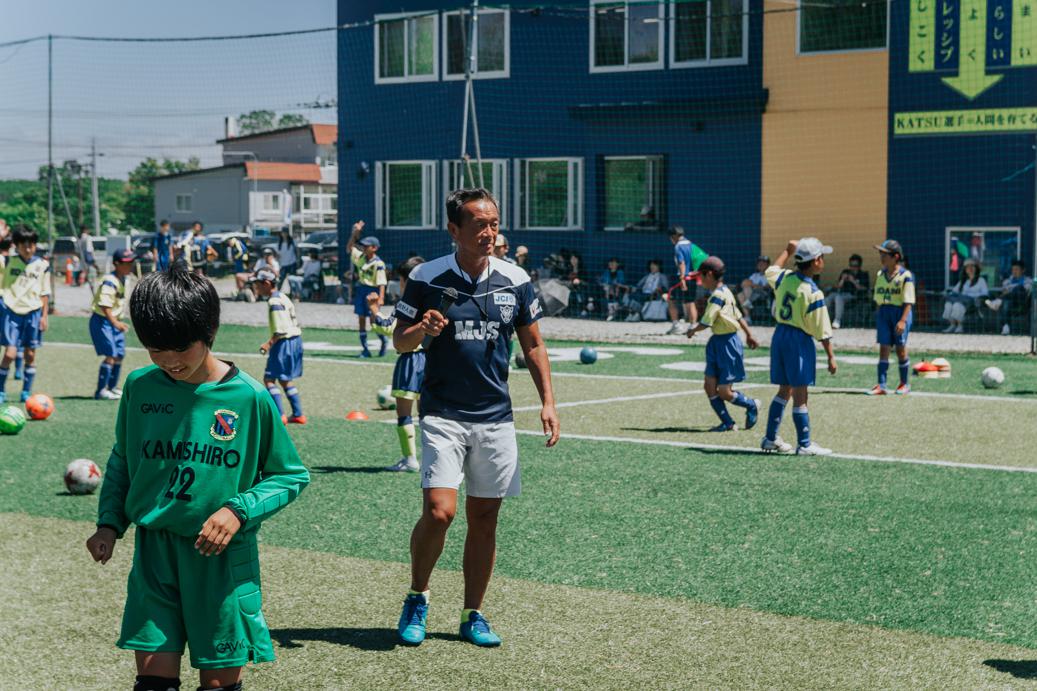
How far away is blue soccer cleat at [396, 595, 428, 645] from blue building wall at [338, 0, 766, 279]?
78.6 feet

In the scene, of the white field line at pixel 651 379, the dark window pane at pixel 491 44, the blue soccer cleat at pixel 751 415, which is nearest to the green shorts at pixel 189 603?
the blue soccer cleat at pixel 751 415

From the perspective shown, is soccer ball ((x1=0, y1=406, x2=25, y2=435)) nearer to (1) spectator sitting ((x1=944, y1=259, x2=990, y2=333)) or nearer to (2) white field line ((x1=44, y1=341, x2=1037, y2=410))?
(2) white field line ((x1=44, y1=341, x2=1037, y2=410))

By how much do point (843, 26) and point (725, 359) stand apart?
17.8m

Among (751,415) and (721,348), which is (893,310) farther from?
(721,348)

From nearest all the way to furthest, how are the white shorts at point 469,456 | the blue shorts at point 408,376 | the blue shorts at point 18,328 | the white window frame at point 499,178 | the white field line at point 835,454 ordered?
the white shorts at point 469,456
the blue shorts at point 408,376
the white field line at point 835,454
the blue shorts at point 18,328
the white window frame at point 499,178

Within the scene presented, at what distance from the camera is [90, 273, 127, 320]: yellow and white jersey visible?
51.2ft

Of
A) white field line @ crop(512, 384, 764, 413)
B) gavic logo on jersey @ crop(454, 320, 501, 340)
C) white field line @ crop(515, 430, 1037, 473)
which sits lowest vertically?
white field line @ crop(515, 430, 1037, 473)

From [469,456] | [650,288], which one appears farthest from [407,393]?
[650,288]

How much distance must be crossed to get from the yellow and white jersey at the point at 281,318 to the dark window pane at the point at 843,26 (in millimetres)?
18255

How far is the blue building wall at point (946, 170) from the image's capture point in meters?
27.0

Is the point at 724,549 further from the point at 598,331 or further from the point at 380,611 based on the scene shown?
the point at 598,331

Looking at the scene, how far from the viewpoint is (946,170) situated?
27.8 metres

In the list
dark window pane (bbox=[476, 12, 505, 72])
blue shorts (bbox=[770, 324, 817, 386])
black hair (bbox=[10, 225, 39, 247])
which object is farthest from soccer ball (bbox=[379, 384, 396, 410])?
dark window pane (bbox=[476, 12, 505, 72])

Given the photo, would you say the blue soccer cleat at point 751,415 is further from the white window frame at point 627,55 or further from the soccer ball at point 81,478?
the white window frame at point 627,55
